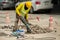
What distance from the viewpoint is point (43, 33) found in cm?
1166

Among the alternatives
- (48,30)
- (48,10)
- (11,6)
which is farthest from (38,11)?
(48,30)

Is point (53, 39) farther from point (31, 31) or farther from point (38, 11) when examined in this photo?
point (38, 11)

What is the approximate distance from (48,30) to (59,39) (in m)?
2.20

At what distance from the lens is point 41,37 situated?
1063 centimetres

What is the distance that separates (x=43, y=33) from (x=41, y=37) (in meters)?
1.05

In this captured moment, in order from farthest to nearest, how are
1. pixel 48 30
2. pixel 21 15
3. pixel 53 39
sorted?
pixel 48 30, pixel 21 15, pixel 53 39

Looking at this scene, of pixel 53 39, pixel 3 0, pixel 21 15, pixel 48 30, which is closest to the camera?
pixel 53 39

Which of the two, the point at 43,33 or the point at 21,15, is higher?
the point at 21,15

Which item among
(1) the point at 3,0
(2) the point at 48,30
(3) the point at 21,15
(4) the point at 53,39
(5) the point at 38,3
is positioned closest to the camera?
(4) the point at 53,39

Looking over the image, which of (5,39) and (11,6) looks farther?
(11,6)

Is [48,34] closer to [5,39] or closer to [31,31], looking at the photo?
[31,31]

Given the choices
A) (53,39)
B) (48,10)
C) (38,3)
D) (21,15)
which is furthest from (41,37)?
(48,10)

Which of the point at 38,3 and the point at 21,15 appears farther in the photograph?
the point at 38,3

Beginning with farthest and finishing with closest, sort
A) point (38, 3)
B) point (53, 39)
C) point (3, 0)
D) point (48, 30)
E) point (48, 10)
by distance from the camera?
point (3, 0)
point (48, 10)
point (38, 3)
point (48, 30)
point (53, 39)
